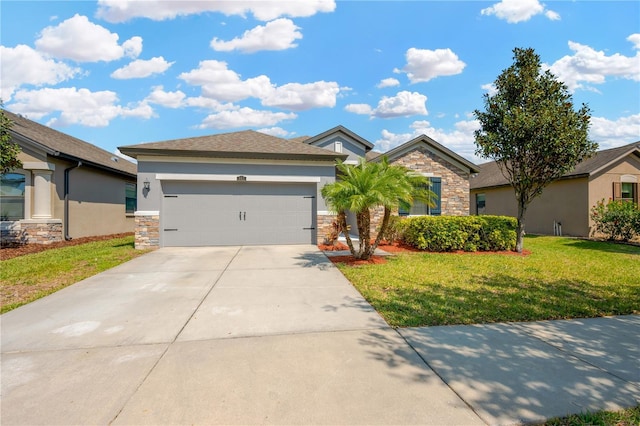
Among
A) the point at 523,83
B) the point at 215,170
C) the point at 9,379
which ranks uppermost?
the point at 523,83

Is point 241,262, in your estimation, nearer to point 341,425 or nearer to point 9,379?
point 9,379

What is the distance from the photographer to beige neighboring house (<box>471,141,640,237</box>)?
14.7 meters

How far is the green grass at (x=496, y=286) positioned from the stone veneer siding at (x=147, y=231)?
7250mm

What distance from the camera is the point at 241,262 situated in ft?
27.8

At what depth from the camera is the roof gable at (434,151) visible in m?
14.5

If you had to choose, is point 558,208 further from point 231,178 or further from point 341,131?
point 231,178

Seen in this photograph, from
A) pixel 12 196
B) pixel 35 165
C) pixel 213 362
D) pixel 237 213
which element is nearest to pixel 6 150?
pixel 35 165

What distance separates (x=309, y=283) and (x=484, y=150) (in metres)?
8.01

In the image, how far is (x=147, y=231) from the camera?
10.8m

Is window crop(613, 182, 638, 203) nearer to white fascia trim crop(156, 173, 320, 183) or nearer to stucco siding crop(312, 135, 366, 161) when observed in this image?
stucco siding crop(312, 135, 366, 161)

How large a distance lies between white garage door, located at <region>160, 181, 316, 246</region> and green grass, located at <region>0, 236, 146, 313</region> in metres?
1.73

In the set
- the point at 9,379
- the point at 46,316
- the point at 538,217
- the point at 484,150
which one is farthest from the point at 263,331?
the point at 538,217

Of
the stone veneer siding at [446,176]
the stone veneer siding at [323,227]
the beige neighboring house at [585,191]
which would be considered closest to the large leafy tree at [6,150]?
the stone veneer siding at [323,227]

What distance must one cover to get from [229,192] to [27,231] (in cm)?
806
